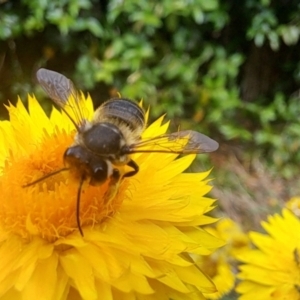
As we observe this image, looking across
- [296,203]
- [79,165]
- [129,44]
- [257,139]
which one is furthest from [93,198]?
[257,139]

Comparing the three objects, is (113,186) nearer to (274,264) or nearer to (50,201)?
(50,201)

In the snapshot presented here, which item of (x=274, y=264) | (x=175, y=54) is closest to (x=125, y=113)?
(x=274, y=264)

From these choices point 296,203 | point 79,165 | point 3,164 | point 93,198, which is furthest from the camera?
point 296,203

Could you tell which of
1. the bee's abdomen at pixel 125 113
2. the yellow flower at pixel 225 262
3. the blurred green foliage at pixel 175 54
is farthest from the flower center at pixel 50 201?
the blurred green foliage at pixel 175 54

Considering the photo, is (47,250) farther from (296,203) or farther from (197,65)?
(197,65)

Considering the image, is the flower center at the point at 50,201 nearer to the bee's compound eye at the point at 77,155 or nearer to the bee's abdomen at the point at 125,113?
the bee's compound eye at the point at 77,155

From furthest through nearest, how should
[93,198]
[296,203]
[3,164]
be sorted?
[296,203] < [3,164] < [93,198]

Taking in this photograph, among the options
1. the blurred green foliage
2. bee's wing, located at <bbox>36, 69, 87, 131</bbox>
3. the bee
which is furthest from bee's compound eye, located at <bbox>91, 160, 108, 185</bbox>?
the blurred green foliage

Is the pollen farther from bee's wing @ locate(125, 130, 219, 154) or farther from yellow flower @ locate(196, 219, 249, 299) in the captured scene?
yellow flower @ locate(196, 219, 249, 299)
